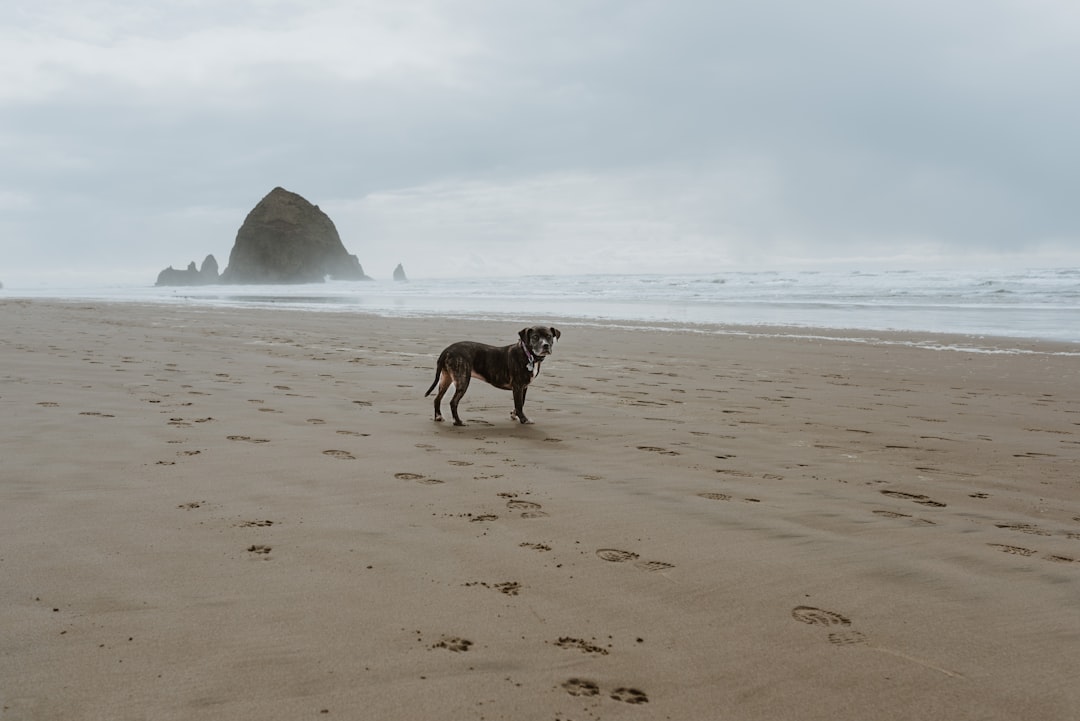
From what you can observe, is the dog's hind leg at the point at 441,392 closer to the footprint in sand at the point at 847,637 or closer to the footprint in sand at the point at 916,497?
the footprint in sand at the point at 916,497

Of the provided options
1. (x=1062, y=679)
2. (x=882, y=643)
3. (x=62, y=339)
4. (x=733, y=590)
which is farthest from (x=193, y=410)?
(x=62, y=339)

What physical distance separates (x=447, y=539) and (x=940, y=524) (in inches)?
110

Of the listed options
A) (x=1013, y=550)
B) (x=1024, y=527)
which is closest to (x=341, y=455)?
(x=1013, y=550)

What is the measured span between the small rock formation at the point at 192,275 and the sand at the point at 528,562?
12583 cm

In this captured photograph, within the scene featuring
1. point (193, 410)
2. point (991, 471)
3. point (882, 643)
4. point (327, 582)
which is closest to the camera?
point (882, 643)

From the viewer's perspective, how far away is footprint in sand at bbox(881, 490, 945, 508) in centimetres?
455

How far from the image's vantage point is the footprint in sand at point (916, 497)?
14.9 feet

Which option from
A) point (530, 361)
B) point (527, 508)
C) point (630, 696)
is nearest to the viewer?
point (630, 696)

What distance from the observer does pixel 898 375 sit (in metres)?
11.1

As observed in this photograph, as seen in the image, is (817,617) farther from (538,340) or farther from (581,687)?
(538,340)

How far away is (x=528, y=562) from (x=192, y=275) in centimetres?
13465

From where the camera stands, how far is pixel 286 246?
113 m

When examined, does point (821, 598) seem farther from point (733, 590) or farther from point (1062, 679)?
point (1062, 679)

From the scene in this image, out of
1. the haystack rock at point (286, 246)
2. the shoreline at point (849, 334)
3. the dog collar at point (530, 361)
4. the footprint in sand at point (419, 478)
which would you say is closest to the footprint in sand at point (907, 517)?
the footprint in sand at point (419, 478)
